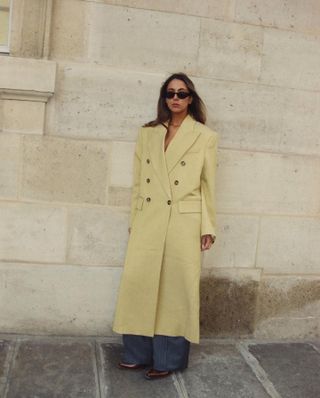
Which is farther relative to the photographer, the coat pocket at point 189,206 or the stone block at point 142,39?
the stone block at point 142,39

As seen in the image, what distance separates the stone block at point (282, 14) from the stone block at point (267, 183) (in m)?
0.98

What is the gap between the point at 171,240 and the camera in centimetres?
331

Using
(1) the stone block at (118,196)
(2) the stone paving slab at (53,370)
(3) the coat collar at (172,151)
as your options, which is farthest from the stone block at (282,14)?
(2) the stone paving slab at (53,370)

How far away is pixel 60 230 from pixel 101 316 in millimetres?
722

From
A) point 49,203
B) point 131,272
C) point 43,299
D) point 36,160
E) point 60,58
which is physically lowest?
point 43,299

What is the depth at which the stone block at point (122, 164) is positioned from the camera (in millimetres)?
3775

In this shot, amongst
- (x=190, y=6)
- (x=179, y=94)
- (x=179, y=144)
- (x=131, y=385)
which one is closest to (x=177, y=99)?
(x=179, y=94)

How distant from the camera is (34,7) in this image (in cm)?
356

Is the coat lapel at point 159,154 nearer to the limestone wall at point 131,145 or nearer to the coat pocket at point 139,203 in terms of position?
the coat pocket at point 139,203

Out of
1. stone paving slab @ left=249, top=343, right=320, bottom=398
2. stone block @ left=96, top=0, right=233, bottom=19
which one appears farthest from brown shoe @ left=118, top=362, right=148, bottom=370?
stone block @ left=96, top=0, right=233, bottom=19

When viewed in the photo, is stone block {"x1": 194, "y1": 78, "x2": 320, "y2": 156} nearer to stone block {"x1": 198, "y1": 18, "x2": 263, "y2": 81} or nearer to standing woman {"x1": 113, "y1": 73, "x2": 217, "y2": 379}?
stone block {"x1": 198, "y1": 18, "x2": 263, "y2": 81}

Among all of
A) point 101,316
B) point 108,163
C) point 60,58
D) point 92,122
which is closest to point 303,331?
point 101,316

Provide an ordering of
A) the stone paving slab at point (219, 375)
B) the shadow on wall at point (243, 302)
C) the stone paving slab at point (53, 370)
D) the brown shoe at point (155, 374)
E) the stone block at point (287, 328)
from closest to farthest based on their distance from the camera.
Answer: the stone paving slab at point (53, 370) → the stone paving slab at point (219, 375) → the brown shoe at point (155, 374) → the shadow on wall at point (243, 302) → the stone block at point (287, 328)

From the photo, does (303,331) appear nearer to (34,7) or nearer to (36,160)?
(36,160)
